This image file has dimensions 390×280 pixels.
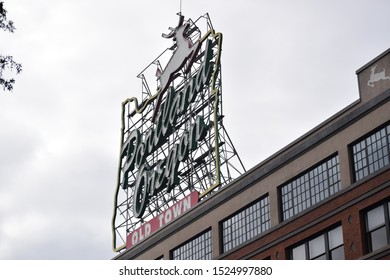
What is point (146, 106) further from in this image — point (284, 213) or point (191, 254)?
point (284, 213)

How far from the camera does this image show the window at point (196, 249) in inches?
2264

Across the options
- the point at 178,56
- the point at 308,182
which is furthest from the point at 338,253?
the point at 178,56

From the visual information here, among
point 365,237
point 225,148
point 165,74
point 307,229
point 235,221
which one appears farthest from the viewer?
point 165,74

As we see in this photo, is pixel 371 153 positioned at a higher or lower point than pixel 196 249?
higher

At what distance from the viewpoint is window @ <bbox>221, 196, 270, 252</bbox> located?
52719 millimetres

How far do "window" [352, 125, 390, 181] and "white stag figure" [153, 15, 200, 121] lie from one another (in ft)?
93.9

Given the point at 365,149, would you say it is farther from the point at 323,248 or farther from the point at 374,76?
the point at 323,248

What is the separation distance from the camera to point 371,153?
45062 mm

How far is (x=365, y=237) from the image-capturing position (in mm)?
44281

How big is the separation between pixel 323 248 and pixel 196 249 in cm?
1320

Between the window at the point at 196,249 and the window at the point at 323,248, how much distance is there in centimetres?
911

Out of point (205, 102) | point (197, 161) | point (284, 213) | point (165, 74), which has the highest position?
point (165, 74)

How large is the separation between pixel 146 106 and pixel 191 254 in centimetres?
2348
